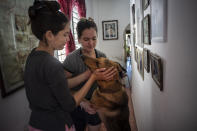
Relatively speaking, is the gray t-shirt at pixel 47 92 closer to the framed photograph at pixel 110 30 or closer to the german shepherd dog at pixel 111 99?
the german shepherd dog at pixel 111 99

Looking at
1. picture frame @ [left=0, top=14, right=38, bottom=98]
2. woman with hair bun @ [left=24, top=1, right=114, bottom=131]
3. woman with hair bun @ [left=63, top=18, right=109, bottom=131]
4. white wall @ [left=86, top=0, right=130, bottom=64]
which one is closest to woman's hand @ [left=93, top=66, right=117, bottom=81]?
woman with hair bun @ [left=24, top=1, right=114, bottom=131]

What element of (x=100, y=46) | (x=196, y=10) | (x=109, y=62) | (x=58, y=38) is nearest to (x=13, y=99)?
(x=58, y=38)

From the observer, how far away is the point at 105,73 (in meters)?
0.87

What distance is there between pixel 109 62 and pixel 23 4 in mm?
1218

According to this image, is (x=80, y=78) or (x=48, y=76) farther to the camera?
(x=80, y=78)

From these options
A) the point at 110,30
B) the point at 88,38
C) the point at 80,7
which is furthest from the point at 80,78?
the point at 110,30

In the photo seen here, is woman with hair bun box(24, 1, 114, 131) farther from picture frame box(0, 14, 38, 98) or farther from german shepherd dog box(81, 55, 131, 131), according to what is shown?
picture frame box(0, 14, 38, 98)

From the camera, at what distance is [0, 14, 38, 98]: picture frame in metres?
1.25

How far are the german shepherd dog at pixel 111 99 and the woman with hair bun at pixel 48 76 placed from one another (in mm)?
58

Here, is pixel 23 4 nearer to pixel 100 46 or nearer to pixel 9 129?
pixel 9 129

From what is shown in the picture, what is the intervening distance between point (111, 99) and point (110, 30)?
4265 mm

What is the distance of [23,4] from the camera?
1568 millimetres

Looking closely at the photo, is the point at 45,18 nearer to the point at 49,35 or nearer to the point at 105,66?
the point at 49,35

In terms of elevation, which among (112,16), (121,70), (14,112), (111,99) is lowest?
(14,112)
